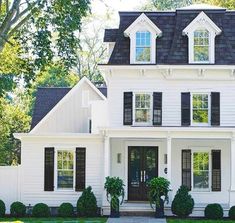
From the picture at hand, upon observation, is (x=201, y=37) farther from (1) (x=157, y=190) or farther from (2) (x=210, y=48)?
(1) (x=157, y=190)

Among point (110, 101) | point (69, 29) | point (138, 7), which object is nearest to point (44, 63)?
point (69, 29)

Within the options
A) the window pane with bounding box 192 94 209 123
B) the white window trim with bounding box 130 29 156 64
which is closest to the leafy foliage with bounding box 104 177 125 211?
the window pane with bounding box 192 94 209 123

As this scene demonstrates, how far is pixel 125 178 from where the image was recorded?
86.8 ft

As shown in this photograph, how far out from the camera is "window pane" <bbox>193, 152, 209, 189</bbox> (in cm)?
2630

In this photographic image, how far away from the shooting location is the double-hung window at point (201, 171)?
26.3 metres

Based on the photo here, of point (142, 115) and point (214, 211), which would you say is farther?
point (142, 115)

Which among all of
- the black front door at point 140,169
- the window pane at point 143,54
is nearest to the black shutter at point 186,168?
the black front door at point 140,169

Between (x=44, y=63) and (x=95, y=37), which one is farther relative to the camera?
(x=95, y=37)

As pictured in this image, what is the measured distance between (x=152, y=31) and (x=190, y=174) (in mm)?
6421

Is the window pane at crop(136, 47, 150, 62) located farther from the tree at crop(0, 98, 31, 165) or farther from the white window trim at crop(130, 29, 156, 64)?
the tree at crop(0, 98, 31, 165)

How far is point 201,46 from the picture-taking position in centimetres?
2636

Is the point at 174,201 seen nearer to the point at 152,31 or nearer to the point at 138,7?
the point at 152,31

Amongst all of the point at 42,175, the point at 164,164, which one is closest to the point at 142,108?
the point at 164,164

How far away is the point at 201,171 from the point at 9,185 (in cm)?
825
